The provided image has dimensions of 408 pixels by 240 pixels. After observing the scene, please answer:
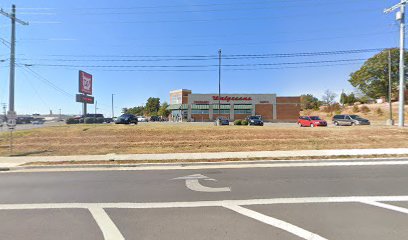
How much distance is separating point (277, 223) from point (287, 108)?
65566mm

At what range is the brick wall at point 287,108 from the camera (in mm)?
66500

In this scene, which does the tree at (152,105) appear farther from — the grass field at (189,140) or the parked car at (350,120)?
the grass field at (189,140)

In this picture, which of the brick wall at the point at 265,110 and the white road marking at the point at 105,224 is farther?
the brick wall at the point at 265,110

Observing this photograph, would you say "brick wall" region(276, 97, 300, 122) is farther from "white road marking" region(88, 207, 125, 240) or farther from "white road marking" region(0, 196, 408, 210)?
"white road marking" region(88, 207, 125, 240)

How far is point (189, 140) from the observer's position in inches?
647

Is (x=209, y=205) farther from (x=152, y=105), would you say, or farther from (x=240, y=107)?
(x=152, y=105)

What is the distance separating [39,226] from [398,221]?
6.31 meters

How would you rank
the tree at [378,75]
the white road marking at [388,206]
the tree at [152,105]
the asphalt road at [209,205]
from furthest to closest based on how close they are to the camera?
the tree at [152,105] < the tree at [378,75] < the white road marking at [388,206] < the asphalt road at [209,205]

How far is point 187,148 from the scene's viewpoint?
14.6m

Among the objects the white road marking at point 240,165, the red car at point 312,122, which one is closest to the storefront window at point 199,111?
the red car at point 312,122

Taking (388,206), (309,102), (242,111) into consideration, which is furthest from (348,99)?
(388,206)

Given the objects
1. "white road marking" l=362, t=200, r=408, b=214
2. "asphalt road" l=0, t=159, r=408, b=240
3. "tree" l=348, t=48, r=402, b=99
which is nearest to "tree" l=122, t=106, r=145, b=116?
"tree" l=348, t=48, r=402, b=99

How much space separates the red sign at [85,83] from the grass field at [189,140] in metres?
11.1

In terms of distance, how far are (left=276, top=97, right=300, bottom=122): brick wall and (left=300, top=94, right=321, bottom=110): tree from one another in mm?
31465
